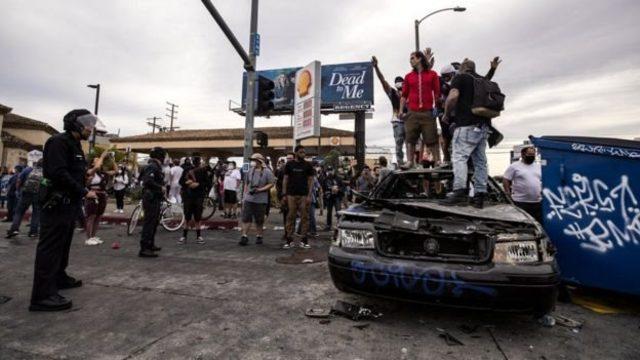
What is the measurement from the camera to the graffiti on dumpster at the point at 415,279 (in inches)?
101

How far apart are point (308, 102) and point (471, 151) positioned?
6446mm

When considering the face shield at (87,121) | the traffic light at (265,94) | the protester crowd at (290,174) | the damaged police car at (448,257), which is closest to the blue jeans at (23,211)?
the protester crowd at (290,174)

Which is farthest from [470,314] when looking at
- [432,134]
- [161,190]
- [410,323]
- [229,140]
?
[229,140]

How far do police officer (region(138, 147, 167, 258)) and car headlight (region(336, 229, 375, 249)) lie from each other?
12.9ft

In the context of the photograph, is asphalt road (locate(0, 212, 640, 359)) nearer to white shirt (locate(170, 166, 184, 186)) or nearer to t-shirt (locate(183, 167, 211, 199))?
t-shirt (locate(183, 167, 211, 199))

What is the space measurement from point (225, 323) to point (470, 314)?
2.08m

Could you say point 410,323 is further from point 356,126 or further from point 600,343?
point 356,126

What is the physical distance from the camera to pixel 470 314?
312 cm

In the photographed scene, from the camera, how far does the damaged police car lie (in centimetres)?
252

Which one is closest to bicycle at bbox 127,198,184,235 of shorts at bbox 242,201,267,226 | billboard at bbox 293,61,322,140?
shorts at bbox 242,201,267,226

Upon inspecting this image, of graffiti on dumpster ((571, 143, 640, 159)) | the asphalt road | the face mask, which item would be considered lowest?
the asphalt road

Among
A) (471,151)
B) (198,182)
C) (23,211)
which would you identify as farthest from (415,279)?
(23,211)

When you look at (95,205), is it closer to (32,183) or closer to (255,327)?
(32,183)

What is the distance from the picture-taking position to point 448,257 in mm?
2744
